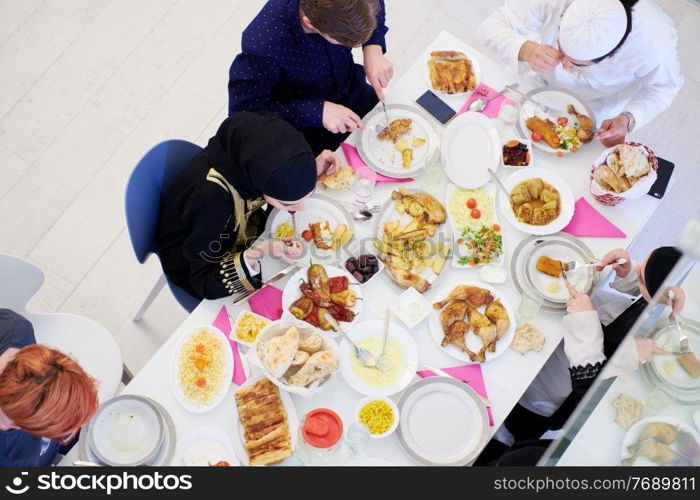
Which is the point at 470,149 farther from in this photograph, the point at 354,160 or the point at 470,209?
the point at 354,160

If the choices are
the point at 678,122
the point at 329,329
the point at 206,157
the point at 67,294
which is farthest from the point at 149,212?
the point at 678,122

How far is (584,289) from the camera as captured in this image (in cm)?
223

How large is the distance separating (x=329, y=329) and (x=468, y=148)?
0.93 meters

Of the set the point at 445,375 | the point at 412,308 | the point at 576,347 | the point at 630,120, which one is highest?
the point at 630,120

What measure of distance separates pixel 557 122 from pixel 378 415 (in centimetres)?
139

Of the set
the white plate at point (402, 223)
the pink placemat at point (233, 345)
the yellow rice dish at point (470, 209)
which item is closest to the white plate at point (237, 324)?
the pink placemat at point (233, 345)

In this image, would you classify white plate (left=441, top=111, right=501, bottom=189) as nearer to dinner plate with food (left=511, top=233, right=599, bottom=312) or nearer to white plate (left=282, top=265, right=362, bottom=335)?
dinner plate with food (left=511, top=233, right=599, bottom=312)

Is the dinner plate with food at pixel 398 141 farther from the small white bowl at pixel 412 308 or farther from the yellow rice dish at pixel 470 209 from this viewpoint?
the small white bowl at pixel 412 308

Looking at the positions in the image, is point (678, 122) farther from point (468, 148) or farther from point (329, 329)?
point (329, 329)

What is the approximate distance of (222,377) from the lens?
204 cm

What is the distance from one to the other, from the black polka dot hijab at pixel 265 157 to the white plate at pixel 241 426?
2.07 ft

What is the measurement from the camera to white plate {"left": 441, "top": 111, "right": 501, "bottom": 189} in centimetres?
241

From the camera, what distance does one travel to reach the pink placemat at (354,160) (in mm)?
2393

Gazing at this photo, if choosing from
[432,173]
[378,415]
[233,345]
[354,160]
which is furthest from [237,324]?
[432,173]
